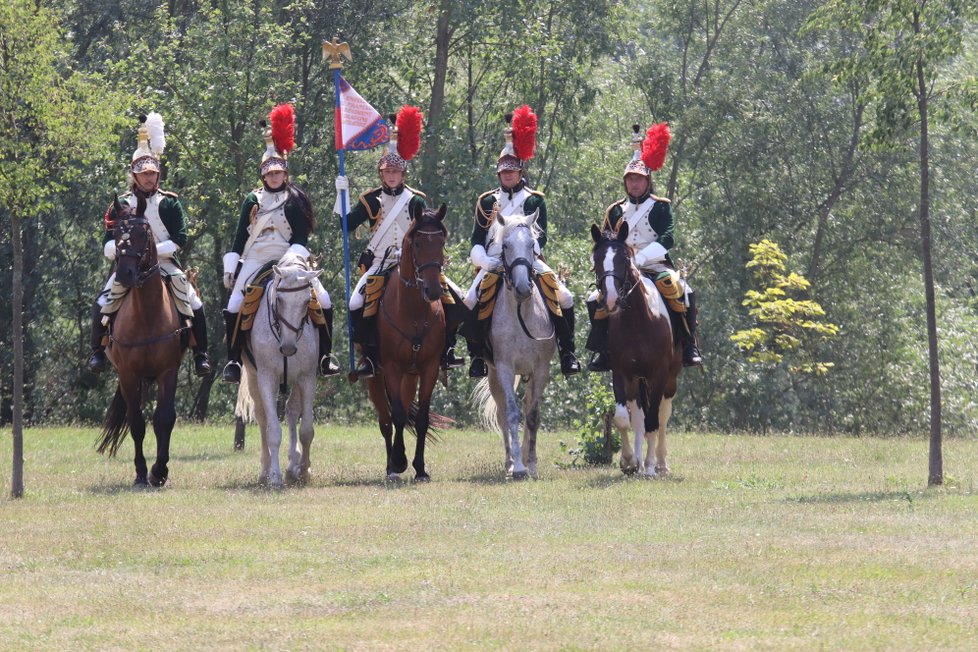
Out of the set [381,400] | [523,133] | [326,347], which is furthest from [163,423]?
[523,133]

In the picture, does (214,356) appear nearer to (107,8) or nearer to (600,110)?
(107,8)

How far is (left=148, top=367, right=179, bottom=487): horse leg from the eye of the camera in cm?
1786

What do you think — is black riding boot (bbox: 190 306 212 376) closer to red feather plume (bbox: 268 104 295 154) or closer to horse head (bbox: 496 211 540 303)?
red feather plume (bbox: 268 104 295 154)

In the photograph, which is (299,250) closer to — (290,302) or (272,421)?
(290,302)

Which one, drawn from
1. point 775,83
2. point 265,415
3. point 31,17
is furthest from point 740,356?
point 31,17

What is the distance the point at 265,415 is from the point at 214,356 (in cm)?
1652

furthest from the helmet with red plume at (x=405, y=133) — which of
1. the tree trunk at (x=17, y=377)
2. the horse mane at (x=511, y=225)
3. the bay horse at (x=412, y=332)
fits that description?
the tree trunk at (x=17, y=377)

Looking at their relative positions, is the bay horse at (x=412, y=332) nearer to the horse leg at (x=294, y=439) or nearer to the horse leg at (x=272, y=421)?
the horse leg at (x=294, y=439)

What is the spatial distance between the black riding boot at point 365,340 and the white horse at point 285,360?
502 mm

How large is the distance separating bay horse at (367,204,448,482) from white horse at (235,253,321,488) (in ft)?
2.83

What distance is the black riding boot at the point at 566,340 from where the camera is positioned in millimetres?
18594

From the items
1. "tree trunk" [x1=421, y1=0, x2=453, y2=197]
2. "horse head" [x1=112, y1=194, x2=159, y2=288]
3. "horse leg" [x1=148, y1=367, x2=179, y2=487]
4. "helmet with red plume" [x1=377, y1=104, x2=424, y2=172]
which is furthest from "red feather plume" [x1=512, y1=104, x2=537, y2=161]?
"tree trunk" [x1=421, y1=0, x2=453, y2=197]

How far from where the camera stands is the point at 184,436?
2633 centimetres

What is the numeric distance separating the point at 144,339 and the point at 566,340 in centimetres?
474
